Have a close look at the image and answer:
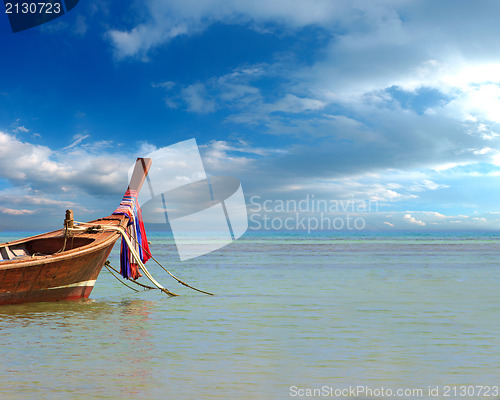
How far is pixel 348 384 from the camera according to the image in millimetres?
5684

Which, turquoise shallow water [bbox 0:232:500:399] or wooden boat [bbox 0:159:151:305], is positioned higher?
wooden boat [bbox 0:159:151:305]

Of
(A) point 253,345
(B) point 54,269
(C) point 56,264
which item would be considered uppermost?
(C) point 56,264

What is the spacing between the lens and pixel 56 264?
1057cm

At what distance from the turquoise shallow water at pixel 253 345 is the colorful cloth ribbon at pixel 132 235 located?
2.81 ft

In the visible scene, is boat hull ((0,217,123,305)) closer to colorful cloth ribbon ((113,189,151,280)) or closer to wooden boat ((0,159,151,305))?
wooden boat ((0,159,151,305))

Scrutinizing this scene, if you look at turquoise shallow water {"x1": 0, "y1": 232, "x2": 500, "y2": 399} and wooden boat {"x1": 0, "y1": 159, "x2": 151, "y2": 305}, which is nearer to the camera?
turquoise shallow water {"x1": 0, "y1": 232, "x2": 500, "y2": 399}

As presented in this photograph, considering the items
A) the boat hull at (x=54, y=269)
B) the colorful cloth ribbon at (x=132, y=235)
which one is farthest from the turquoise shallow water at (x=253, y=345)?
the colorful cloth ribbon at (x=132, y=235)

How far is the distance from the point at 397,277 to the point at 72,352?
550 inches

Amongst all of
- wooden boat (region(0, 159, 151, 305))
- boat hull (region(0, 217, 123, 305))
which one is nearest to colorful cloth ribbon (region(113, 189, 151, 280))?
wooden boat (region(0, 159, 151, 305))

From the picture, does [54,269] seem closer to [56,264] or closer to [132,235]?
[56,264]

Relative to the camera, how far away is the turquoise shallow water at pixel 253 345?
566 cm

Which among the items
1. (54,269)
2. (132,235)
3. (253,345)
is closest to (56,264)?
(54,269)

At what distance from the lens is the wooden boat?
10070mm

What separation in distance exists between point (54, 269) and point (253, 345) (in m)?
5.41
